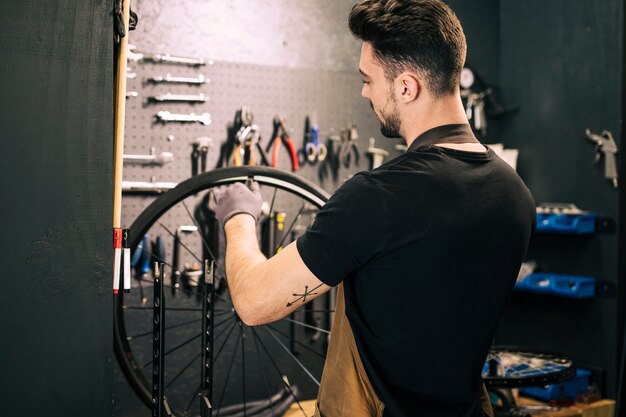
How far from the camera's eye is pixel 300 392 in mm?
3805

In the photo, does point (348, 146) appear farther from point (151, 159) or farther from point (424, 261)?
point (424, 261)

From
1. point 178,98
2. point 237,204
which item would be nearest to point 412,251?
point 237,204

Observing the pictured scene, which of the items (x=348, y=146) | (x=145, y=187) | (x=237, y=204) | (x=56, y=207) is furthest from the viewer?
(x=348, y=146)

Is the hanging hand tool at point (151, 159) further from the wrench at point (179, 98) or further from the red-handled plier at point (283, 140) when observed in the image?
the red-handled plier at point (283, 140)

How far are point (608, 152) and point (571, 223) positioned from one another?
45cm

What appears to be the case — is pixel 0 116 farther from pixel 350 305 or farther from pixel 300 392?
pixel 300 392

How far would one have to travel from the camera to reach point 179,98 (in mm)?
3436

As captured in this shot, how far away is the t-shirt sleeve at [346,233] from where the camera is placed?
1.42 meters

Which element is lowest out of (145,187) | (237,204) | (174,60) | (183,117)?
(237,204)

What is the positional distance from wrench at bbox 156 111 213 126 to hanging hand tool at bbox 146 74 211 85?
160 millimetres

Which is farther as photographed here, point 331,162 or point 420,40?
point 331,162

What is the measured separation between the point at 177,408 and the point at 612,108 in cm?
289

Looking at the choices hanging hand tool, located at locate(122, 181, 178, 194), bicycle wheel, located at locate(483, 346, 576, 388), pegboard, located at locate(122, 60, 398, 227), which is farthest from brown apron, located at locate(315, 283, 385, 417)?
pegboard, located at locate(122, 60, 398, 227)

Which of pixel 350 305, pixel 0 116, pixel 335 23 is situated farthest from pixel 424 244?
pixel 335 23
